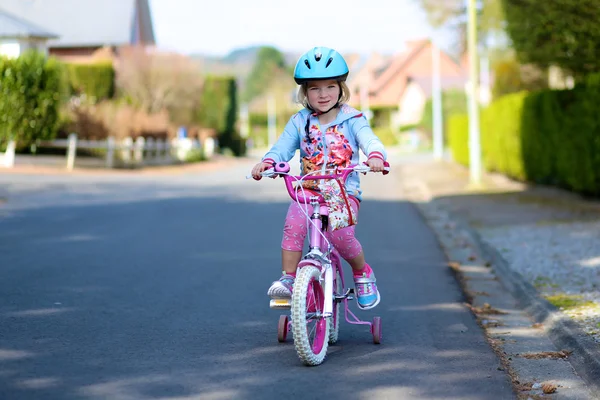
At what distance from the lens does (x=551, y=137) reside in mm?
18781

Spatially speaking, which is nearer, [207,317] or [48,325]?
[48,325]

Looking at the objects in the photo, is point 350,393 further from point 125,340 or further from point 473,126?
point 473,126

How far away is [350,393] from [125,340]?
1.83 metres

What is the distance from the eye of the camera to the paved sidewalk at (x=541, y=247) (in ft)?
22.3

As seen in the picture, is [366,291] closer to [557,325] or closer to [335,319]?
[335,319]

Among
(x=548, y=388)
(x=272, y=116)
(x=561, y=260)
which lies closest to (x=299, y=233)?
(x=548, y=388)

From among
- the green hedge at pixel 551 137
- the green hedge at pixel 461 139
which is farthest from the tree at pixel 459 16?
the green hedge at pixel 551 137

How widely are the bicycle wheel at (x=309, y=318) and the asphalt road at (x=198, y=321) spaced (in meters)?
0.12

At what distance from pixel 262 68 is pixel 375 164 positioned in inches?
6697

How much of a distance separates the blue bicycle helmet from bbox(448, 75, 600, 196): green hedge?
33.6ft

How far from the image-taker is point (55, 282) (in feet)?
28.6

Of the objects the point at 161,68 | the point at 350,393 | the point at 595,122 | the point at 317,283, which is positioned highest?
the point at 161,68

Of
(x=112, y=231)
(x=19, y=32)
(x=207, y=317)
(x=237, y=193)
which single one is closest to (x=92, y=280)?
(x=207, y=317)

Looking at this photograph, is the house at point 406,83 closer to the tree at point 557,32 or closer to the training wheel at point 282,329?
the tree at point 557,32
